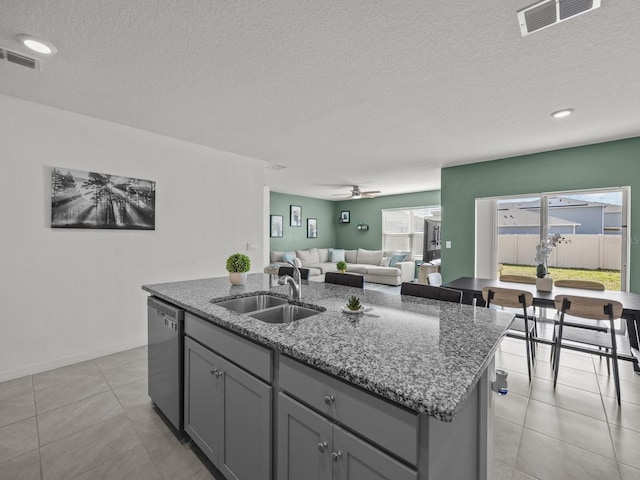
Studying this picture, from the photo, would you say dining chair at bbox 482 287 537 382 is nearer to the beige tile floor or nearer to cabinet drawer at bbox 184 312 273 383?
the beige tile floor

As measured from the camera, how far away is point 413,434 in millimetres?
821

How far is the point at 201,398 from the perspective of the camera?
1680 millimetres

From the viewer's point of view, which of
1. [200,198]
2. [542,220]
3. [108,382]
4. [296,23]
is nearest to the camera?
[296,23]

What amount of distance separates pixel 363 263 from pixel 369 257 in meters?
0.26

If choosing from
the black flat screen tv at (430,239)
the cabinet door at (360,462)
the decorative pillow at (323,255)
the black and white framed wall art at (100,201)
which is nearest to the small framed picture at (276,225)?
the decorative pillow at (323,255)

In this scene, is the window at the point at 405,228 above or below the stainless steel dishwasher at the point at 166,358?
above

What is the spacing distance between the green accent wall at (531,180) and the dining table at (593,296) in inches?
43.1

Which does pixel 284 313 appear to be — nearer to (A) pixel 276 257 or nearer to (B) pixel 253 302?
(B) pixel 253 302

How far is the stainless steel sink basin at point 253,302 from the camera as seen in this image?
2060 millimetres

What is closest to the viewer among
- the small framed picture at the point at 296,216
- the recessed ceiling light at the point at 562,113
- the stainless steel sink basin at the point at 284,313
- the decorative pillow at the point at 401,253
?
the stainless steel sink basin at the point at 284,313

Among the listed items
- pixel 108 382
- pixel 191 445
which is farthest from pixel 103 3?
pixel 108 382

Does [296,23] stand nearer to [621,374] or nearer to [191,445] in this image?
[191,445]

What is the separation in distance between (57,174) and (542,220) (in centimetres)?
596

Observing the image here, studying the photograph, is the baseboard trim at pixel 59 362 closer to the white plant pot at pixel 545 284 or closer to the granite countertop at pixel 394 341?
the granite countertop at pixel 394 341
